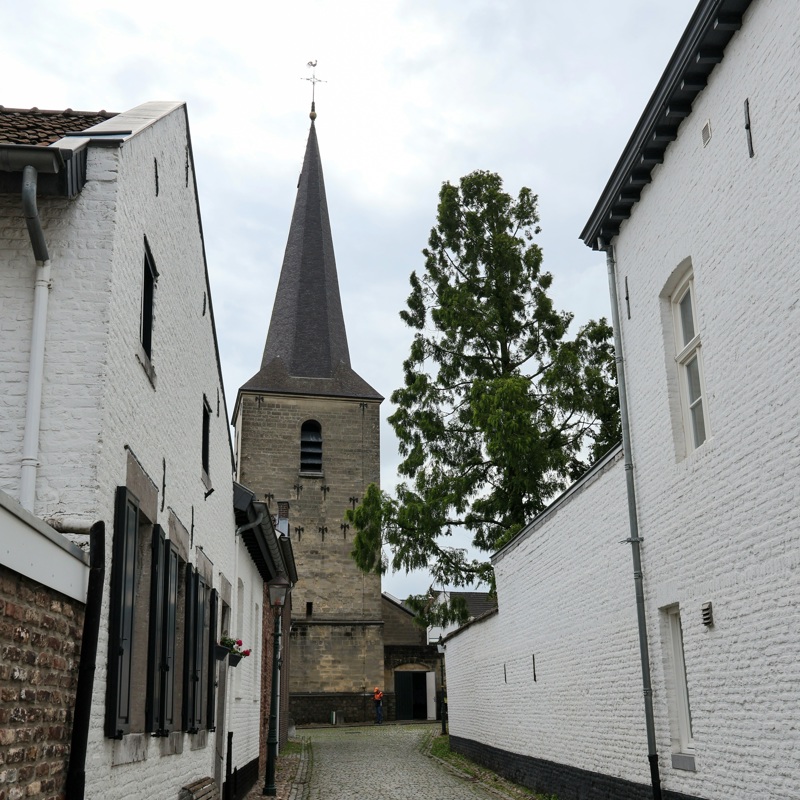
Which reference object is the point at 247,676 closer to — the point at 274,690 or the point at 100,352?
the point at 274,690

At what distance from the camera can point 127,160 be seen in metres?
6.50

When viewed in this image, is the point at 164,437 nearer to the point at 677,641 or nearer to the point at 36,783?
the point at 36,783

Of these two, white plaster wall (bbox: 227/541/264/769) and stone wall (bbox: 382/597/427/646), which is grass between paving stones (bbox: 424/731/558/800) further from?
stone wall (bbox: 382/597/427/646)

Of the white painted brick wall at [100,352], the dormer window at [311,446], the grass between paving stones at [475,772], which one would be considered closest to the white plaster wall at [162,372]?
the white painted brick wall at [100,352]

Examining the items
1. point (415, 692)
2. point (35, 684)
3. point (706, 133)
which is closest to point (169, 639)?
point (35, 684)

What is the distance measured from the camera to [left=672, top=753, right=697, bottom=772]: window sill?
8516 mm

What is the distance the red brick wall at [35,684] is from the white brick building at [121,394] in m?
0.46

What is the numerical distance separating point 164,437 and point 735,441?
4.42 m

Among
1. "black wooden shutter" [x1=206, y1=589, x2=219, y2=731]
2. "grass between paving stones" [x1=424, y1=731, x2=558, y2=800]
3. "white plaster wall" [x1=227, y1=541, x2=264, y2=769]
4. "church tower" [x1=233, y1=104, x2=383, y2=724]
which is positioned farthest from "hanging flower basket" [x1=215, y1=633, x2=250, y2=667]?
"church tower" [x1=233, y1=104, x2=383, y2=724]

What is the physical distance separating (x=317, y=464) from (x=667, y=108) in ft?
110

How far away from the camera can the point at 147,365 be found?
279 inches

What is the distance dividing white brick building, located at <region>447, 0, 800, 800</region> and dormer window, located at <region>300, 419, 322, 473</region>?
29.3 meters

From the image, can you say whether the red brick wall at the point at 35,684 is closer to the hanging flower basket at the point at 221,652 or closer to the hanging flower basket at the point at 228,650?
the hanging flower basket at the point at 221,652

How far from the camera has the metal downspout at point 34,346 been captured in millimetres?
5359
